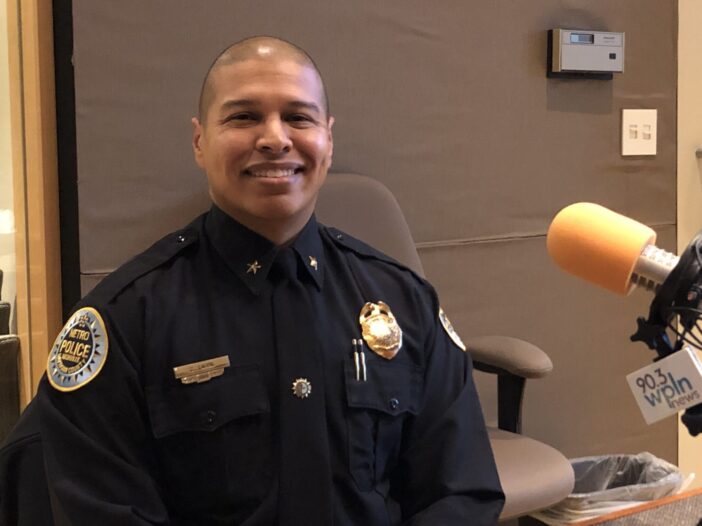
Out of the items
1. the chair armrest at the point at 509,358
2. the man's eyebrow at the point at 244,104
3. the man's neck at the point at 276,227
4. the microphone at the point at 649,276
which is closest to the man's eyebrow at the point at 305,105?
the man's eyebrow at the point at 244,104

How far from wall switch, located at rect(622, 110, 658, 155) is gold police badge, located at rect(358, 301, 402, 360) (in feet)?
4.74

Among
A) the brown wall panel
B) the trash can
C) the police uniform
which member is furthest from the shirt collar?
the trash can

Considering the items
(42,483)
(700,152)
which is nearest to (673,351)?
(42,483)

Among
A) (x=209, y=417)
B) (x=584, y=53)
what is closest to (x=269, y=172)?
(x=209, y=417)

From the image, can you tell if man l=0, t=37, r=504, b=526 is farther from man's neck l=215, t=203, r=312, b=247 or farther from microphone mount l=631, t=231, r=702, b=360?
microphone mount l=631, t=231, r=702, b=360

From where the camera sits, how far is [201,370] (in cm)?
114

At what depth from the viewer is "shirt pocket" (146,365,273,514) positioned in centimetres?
111

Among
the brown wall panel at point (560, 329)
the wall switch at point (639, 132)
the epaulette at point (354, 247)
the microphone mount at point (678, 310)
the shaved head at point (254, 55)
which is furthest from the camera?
the wall switch at point (639, 132)

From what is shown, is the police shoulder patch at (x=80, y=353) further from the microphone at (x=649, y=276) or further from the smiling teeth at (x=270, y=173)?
the microphone at (x=649, y=276)

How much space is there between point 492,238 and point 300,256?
1.12m

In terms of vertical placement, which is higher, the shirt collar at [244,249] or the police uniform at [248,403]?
the shirt collar at [244,249]

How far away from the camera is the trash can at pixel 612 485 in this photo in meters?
2.12

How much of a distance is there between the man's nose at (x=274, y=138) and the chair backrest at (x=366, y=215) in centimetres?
62

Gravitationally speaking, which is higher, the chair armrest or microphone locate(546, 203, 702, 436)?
microphone locate(546, 203, 702, 436)
